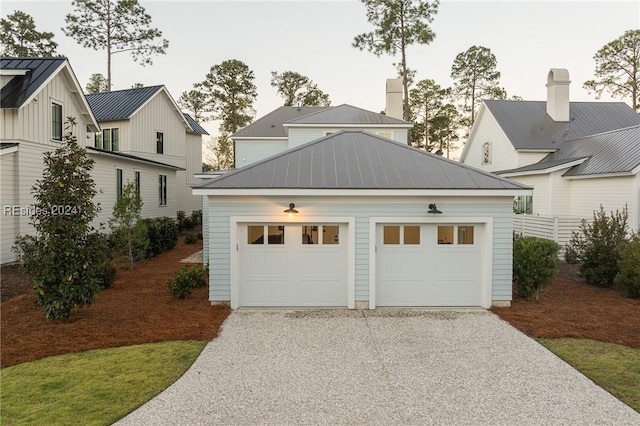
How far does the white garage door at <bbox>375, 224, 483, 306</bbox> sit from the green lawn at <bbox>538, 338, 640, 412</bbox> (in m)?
2.37

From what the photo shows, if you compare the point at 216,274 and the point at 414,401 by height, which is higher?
the point at 216,274

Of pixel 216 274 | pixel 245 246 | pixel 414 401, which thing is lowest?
pixel 414 401

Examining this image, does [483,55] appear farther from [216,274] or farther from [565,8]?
[216,274]

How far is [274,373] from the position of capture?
6098 millimetres

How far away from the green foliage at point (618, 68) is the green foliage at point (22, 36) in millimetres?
42698

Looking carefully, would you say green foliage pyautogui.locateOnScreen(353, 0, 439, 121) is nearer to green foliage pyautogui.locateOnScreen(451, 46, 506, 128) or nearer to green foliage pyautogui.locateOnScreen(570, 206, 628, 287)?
green foliage pyautogui.locateOnScreen(451, 46, 506, 128)

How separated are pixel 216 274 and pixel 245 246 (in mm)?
945

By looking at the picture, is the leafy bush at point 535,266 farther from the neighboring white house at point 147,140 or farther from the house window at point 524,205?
the neighboring white house at point 147,140

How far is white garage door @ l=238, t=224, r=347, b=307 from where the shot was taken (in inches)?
379

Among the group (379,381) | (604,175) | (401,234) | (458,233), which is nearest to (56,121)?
(401,234)

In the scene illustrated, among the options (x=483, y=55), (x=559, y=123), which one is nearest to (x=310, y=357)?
(x=559, y=123)

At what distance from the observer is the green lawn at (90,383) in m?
4.87

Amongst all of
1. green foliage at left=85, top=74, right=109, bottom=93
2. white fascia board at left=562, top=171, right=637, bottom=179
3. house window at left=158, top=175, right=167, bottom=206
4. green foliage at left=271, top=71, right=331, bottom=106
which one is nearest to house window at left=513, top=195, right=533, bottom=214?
white fascia board at left=562, top=171, right=637, bottom=179

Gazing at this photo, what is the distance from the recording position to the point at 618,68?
31047 millimetres
